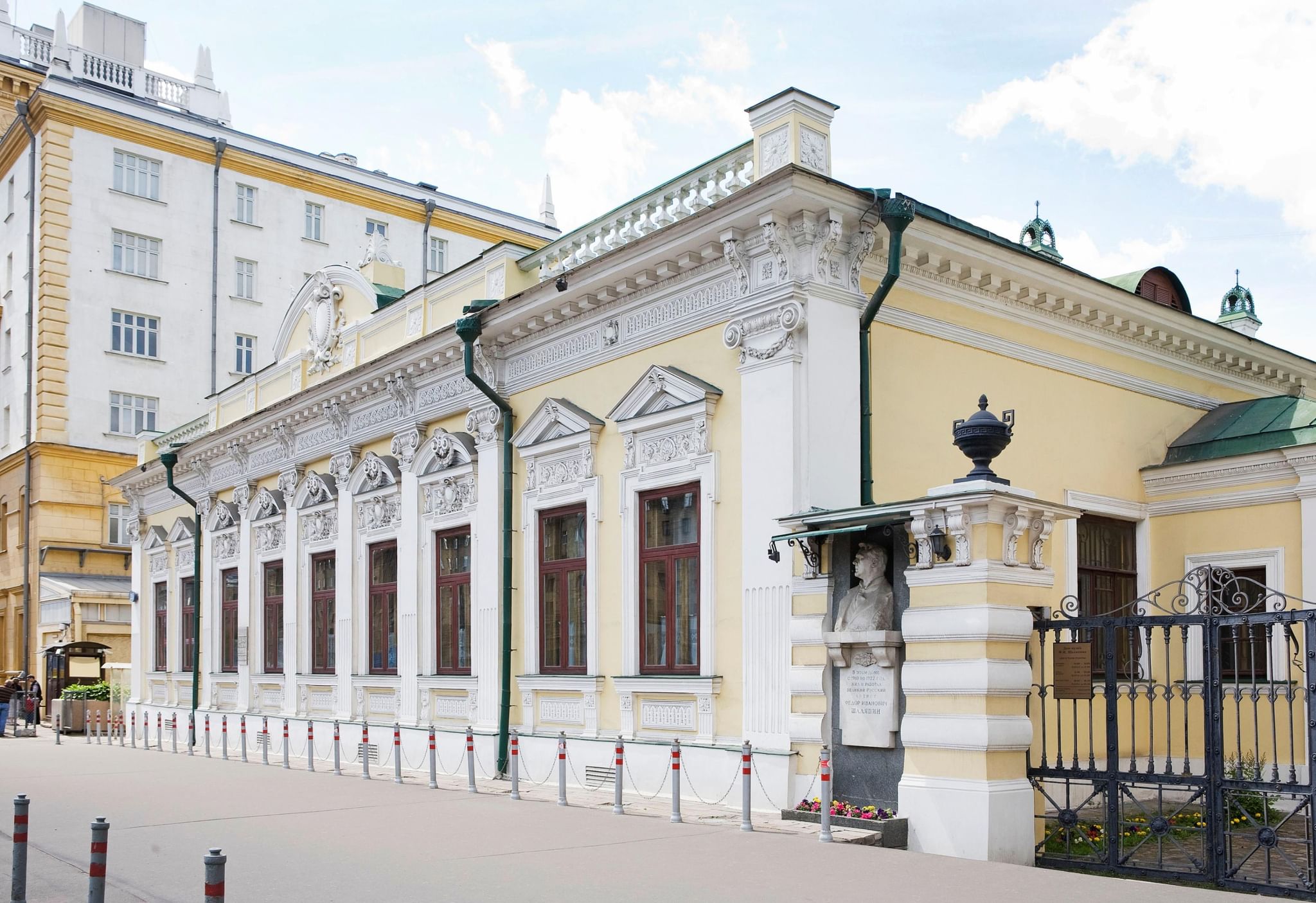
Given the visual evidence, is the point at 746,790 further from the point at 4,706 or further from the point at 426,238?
the point at 426,238

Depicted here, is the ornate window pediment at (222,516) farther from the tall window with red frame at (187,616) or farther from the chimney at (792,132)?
the chimney at (792,132)

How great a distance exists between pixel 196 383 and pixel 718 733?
29006mm

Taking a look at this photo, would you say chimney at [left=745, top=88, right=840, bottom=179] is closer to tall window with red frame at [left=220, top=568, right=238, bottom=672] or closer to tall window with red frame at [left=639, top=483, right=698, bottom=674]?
tall window with red frame at [left=639, top=483, right=698, bottom=674]

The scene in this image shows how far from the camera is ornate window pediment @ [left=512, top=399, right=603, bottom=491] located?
1598 centimetres

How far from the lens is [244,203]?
131 feet

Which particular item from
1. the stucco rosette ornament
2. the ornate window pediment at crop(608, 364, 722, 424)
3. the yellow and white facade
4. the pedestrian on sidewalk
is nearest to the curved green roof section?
the yellow and white facade

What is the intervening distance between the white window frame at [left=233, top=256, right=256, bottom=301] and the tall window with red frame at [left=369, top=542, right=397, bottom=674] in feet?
69.1

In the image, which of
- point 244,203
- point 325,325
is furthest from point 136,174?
point 325,325

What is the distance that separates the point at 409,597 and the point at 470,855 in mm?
9311

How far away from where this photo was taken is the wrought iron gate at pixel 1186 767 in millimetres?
9523

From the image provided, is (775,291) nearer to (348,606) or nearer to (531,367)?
(531,367)

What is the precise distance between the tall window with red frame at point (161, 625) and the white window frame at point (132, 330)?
9.37 m

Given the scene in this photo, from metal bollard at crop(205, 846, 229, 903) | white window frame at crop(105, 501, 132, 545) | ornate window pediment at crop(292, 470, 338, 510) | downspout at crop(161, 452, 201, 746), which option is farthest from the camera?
white window frame at crop(105, 501, 132, 545)

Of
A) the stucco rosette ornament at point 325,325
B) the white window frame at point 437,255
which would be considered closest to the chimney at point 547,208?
the white window frame at point 437,255
